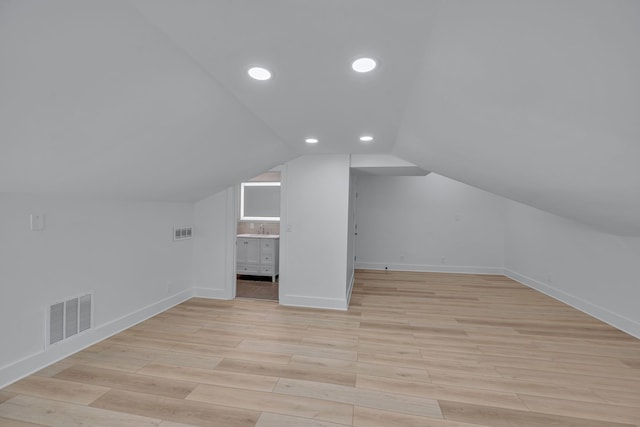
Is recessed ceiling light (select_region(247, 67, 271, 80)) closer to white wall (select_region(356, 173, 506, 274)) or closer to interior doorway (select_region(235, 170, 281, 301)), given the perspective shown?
interior doorway (select_region(235, 170, 281, 301))

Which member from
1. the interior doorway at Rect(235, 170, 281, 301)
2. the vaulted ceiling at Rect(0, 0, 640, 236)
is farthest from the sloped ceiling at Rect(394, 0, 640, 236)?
the interior doorway at Rect(235, 170, 281, 301)

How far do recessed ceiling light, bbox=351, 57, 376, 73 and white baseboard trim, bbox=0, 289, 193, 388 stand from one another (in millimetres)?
3501

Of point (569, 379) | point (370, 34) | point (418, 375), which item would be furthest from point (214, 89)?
point (569, 379)

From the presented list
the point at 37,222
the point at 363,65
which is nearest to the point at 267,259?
the point at 37,222

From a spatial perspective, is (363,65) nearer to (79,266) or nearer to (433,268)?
(79,266)

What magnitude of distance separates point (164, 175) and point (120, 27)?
1876mm

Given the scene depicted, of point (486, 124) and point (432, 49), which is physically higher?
point (432, 49)

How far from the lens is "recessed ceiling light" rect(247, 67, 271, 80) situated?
1.71m

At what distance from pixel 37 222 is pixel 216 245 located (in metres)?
2.25

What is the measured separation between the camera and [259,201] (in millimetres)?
6793

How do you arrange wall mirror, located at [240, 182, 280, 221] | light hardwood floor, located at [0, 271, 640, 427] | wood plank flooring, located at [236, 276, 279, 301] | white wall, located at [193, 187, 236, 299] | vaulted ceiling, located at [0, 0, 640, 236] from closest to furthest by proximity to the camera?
1. vaulted ceiling, located at [0, 0, 640, 236]
2. light hardwood floor, located at [0, 271, 640, 427]
3. white wall, located at [193, 187, 236, 299]
4. wood plank flooring, located at [236, 276, 279, 301]
5. wall mirror, located at [240, 182, 280, 221]

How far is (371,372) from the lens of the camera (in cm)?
256

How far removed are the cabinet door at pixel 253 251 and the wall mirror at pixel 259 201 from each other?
3.03 ft

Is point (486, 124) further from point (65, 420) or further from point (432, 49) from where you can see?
point (65, 420)
